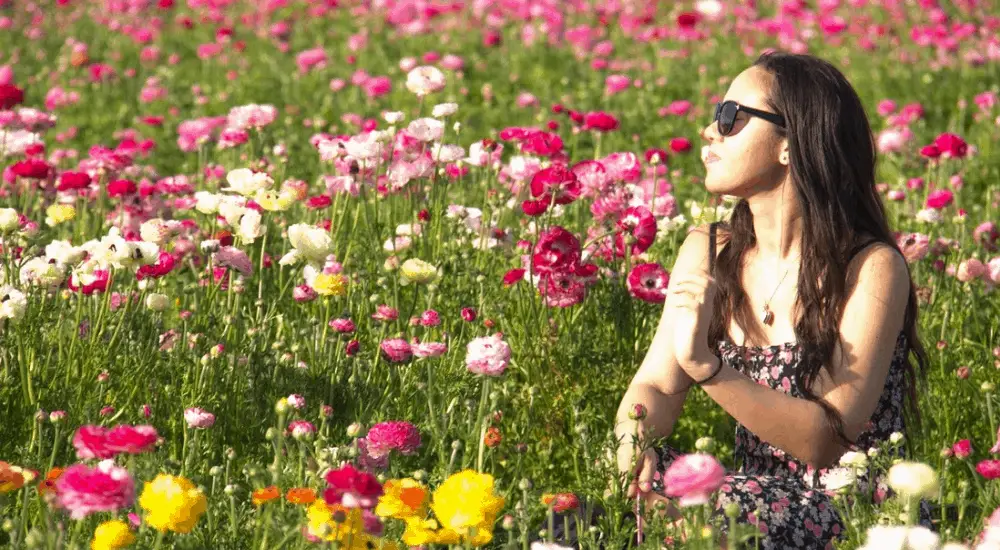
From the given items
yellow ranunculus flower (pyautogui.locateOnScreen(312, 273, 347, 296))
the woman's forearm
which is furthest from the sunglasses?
yellow ranunculus flower (pyautogui.locateOnScreen(312, 273, 347, 296))

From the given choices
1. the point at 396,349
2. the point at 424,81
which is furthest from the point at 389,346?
the point at 424,81


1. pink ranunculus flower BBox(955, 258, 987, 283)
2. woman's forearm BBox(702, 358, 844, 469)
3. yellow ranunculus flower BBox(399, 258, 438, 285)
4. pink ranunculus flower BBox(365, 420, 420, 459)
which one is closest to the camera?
pink ranunculus flower BBox(365, 420, 420, 459)

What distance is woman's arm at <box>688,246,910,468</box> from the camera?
8.83 feet

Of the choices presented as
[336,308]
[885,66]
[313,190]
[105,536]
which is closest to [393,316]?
[336,308]

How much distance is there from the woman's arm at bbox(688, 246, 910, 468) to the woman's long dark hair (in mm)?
29

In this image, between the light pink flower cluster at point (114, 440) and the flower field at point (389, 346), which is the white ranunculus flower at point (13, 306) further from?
the light pink flower cluster at point (114, 440)

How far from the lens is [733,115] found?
2857mm

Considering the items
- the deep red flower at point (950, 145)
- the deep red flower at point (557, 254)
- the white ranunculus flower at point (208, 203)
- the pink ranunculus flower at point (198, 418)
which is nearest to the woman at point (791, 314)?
the deep red flower at point (557, 254)

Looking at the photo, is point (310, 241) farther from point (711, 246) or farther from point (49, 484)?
point (49, 484)

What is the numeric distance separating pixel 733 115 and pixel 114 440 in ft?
4.84

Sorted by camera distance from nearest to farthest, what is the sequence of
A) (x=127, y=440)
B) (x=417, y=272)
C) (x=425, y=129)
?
(x=127, y=440) → (x=417, y=272) → (x=425, y=129)

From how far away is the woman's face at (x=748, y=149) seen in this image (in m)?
2.87

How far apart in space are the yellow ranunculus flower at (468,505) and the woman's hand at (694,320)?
0.67 metres

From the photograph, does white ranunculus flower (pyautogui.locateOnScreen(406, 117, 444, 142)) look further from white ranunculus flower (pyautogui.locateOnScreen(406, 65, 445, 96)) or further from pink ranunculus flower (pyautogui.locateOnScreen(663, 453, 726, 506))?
pink ranunculus flower (pyautogui.locateOnScreen(663, 453, 726, 506))
